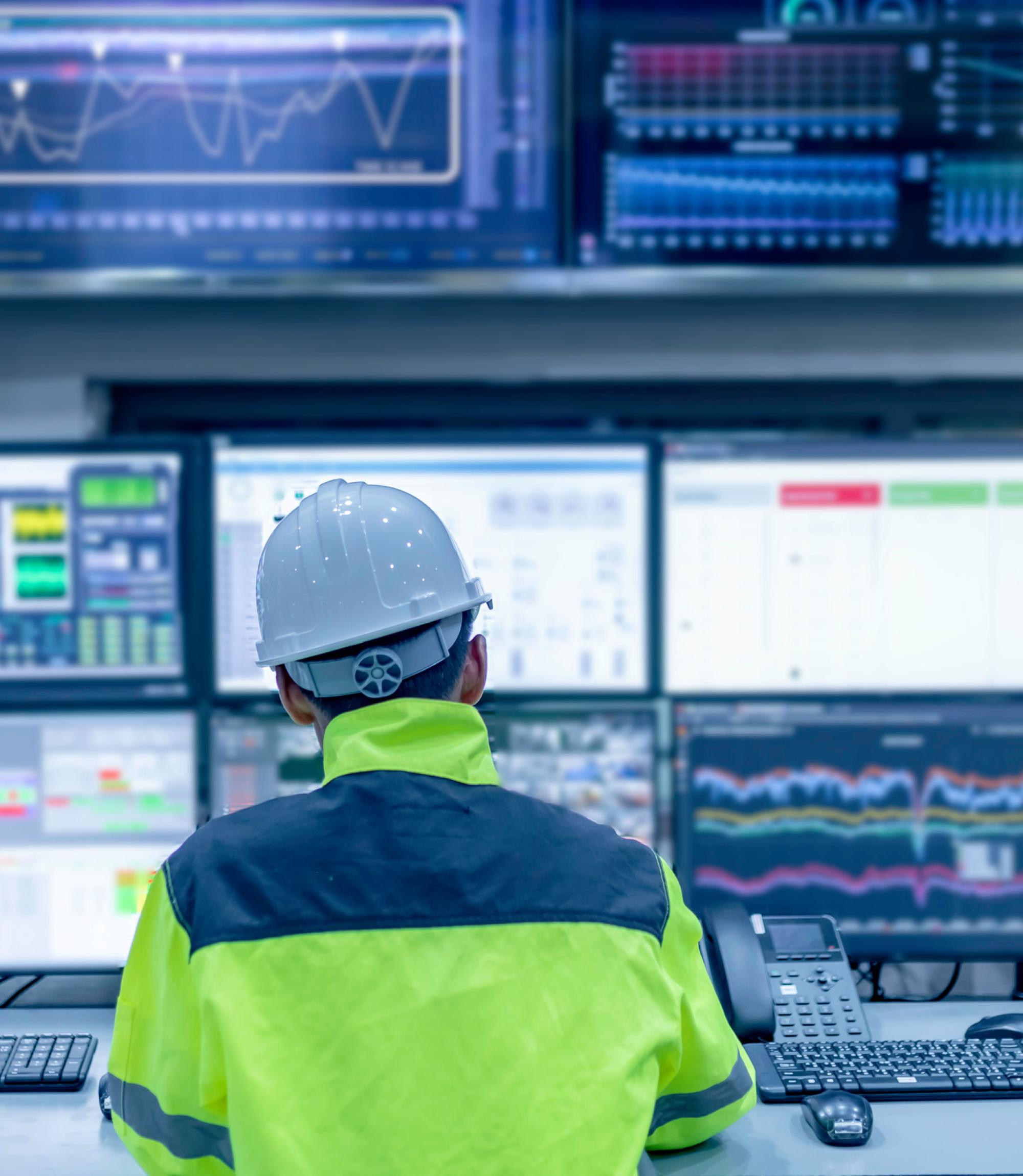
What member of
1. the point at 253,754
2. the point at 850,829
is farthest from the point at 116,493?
the point at 850,829

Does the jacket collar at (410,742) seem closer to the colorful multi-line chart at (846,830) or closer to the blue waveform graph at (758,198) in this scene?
the colorful multi-line chart at (846,830)

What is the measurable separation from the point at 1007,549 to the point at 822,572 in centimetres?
27

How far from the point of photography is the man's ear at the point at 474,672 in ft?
3.33

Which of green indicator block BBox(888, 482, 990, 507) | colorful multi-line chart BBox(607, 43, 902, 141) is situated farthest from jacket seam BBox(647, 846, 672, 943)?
colorful multi-line chart BBox(607, 43, 902, 141)

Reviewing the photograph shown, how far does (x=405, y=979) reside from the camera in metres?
0.83

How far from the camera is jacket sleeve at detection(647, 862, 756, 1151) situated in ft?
3.21

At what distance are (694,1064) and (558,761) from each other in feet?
2.11

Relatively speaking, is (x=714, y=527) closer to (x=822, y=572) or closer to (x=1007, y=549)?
(x=822, y=572)

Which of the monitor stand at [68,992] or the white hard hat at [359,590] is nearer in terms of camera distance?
the white hard hat at [359,590]

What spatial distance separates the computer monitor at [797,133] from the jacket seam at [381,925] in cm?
115

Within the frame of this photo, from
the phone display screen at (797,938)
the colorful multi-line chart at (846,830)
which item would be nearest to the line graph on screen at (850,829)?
the colorful multi-line chart at (846,830)

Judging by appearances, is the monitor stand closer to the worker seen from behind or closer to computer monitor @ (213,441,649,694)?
computer monitor @ (213,441,649,694)

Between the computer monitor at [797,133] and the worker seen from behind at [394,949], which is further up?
the computer monitor at [797,133]

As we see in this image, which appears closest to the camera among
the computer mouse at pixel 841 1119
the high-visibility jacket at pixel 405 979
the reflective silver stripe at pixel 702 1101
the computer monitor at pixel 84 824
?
the high-visibility jacket at pixel 405 979
